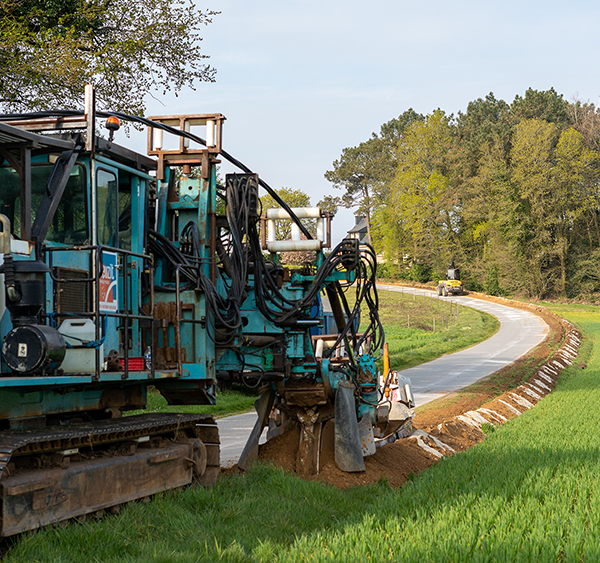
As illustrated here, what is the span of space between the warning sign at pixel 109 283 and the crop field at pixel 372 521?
1921 mm

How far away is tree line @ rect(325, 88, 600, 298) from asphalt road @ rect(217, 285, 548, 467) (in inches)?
485

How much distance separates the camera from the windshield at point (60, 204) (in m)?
6.74

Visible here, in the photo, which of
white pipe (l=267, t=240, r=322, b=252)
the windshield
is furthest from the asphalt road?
the windshield

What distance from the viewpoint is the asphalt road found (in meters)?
14.3

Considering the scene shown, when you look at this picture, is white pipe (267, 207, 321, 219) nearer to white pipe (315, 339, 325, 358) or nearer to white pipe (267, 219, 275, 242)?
white pipe (267, 219, 275, 242)

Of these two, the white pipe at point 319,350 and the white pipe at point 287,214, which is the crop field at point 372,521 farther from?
the white pipe at point 287,214

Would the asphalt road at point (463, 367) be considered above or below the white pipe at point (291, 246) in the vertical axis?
below

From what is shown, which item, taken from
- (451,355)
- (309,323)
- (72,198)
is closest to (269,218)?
(309,323)

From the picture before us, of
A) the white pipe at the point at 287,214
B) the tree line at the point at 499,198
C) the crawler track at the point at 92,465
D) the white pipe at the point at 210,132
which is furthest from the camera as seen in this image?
the tree line at the point at 499,198

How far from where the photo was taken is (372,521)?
6.79 meters

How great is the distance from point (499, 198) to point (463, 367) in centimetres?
4677

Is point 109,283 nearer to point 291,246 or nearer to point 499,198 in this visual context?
point 291,246

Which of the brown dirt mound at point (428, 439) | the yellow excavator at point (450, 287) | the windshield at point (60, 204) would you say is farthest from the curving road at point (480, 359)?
the windshield at point (60, 204)

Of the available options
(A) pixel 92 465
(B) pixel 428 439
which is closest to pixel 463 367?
(B) pixel 428 439
